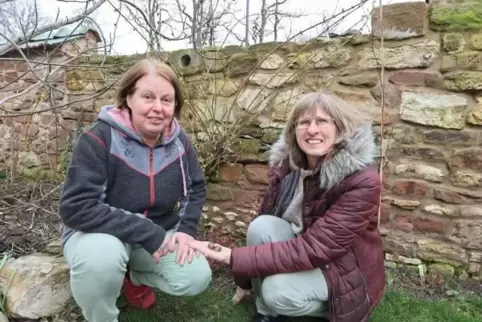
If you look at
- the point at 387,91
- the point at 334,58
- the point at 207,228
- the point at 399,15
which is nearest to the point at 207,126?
the point at 207,228

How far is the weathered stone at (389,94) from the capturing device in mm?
2684

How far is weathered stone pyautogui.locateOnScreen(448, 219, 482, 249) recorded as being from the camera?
2.53 meters

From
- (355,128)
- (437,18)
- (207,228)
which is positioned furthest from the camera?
(207,228)

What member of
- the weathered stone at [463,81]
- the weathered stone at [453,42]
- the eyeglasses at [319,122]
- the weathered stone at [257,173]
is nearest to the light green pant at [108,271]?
the eyeglasses at [319,122]

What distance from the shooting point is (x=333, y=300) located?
69.6 inches

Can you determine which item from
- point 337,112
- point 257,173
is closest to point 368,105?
point 257,173

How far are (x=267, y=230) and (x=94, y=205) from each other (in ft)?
2.77

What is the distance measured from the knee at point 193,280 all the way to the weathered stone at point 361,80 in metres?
1.69

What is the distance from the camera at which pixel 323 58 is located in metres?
2.89

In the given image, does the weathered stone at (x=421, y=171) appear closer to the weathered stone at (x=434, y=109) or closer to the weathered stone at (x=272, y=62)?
the weathered stone at (x=434, y=109)

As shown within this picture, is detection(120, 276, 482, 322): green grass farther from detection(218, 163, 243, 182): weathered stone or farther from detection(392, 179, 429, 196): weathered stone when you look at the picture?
detection(218, 163, 243, 182): weathered stone

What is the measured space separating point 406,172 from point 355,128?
106 cm

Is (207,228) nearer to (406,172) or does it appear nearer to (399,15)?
(406,172)

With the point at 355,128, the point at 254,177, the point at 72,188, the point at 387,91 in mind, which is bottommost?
the point at 254,177
